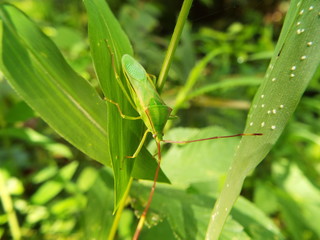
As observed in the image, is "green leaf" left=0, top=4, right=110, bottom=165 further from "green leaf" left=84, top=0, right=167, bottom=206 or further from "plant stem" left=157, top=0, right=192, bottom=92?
"plant stem" left=157, top=0, right=192, bottom=92

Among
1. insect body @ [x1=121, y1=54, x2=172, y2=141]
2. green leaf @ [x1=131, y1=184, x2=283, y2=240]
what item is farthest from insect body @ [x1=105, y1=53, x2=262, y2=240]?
green leaf @ [x1=131, y1=184, x2=283, y2=240]

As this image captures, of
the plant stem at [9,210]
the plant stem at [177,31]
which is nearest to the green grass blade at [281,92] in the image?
the plant stem at [177,31]

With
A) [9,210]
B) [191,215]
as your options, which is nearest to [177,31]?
[191,215]

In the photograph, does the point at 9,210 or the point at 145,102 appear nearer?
the point at 145,102

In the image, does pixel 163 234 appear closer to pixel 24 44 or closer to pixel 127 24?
pixel 24 44

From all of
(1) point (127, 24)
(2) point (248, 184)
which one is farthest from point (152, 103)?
(1) point (127, 24)

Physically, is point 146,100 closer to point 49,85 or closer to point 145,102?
point 145,102
